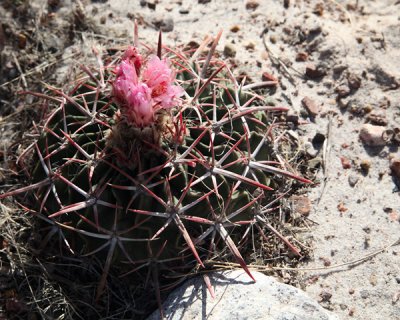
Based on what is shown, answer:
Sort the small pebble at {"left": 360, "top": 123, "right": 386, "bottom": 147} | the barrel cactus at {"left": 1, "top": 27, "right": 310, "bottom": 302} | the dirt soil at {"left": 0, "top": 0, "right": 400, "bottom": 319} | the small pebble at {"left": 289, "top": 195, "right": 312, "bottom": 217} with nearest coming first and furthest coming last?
the barrel cactus at {"left": 1, "top": 27, "right": 310, "bottom": 302} → the dirt soil at {"left": 0, "top": 0, "right": 400, "bottom": 319} → the small pebble at {"left": 289, "top": 195, "right": 312, "bottom": 217} → the small pebble at {"left": 360, "top": 123, "right": 386, "bottom": 147}

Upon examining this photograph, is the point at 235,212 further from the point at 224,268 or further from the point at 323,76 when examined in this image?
the point at 323,76

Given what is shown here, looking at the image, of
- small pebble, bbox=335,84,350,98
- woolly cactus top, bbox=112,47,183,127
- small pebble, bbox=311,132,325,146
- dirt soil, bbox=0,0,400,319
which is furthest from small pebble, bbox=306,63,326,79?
woolly cactus top, bbox=112,47,183,127

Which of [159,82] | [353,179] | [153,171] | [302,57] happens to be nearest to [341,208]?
[353,179]

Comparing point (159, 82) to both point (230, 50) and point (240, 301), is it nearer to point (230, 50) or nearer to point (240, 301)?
point (240, 301)

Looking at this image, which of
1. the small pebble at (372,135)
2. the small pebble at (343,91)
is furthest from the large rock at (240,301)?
the small pebble at (343,91)

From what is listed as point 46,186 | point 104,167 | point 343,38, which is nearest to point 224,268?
point 104,167

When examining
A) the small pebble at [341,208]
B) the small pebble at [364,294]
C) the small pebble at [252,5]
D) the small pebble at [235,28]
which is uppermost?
the small pebble at [252,5]

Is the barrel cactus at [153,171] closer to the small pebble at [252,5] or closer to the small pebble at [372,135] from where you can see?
the small pebble at [372,135]

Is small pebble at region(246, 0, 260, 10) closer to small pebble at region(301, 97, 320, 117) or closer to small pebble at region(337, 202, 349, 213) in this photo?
small pebble at region(301, 97, 320, 117)
